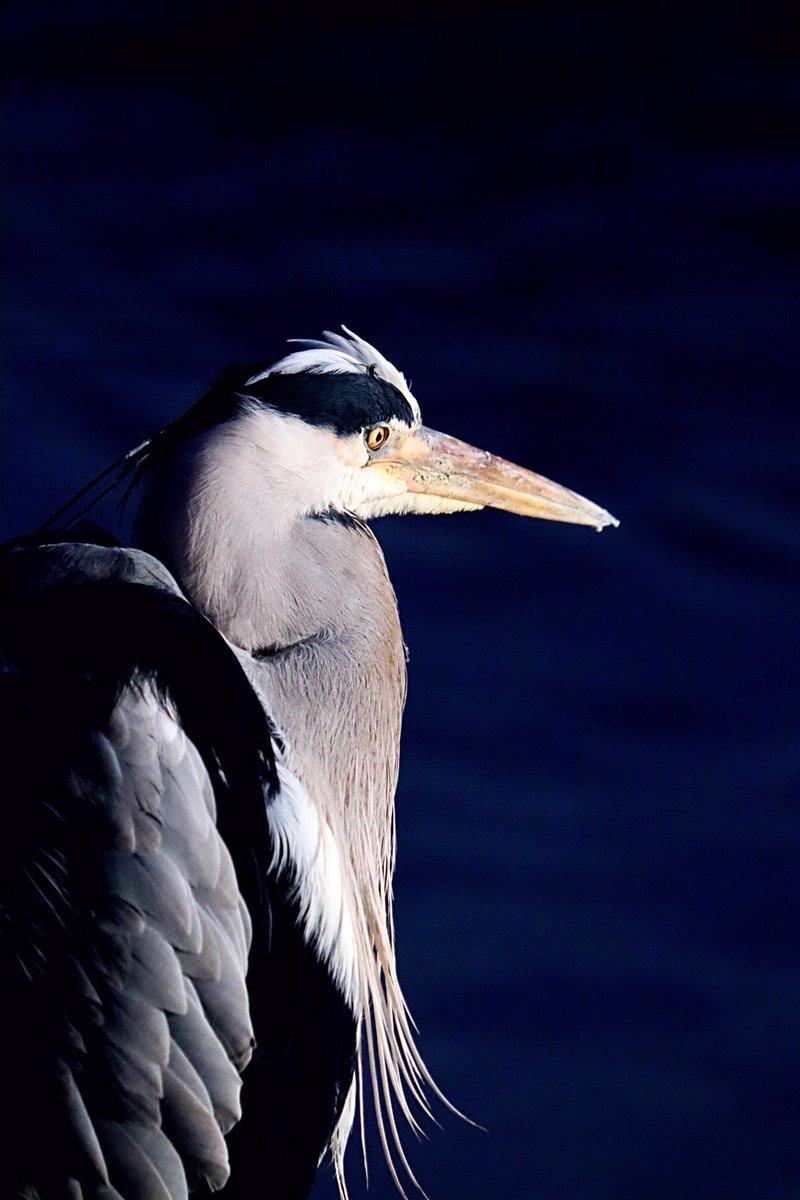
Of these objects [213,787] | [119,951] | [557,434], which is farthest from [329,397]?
[557,434]

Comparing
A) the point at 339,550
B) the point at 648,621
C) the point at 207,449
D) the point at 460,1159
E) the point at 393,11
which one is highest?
the point at 393,11

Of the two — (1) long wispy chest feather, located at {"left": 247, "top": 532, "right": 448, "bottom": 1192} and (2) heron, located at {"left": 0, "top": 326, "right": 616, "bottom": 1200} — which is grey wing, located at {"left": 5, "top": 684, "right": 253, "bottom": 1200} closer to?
(2) heron, located at {"left": 0, "top": 326, "right": 616, "bottom": 1200}

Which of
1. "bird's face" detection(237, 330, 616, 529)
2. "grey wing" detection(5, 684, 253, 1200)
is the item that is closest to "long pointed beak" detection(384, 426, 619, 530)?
"bird's face" detection(237, 330, 616, 529)

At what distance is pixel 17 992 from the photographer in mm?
1470

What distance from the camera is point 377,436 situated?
5.73 ft

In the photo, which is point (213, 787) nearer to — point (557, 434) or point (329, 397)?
point (329, 397)

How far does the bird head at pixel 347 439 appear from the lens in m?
1.65

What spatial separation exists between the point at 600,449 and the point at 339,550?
87.8 inches

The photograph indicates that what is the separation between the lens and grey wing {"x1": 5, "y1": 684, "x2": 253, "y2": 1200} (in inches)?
57.6

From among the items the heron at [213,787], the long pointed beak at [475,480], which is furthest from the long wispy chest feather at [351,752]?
the long pointed beak at [475,480]

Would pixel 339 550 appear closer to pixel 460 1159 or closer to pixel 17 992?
pixel 17 992

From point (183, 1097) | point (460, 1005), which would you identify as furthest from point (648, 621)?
point (183, 1097)

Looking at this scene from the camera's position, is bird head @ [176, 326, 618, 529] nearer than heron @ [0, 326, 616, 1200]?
No

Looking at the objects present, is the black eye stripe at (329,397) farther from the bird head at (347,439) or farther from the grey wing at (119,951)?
the grey wing at (119,951)
